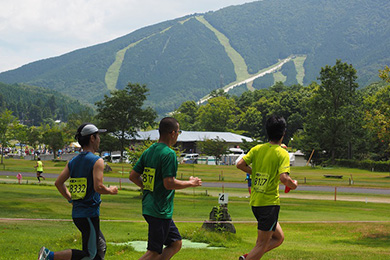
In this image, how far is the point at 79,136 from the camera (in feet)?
23.7

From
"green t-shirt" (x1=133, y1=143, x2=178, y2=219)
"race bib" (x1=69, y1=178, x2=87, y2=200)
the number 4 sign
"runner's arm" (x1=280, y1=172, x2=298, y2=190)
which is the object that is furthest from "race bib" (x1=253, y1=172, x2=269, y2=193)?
the number 4 sign

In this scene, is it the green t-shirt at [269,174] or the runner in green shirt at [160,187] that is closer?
the runner in green shirt at [160,187]

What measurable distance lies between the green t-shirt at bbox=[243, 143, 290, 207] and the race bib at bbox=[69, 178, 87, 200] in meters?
2.42

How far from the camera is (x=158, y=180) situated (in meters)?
6.95

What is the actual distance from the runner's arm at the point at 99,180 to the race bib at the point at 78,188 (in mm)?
170

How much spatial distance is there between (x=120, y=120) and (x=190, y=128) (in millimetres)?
79276

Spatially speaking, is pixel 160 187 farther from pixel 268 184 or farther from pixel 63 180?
pixel 268 184

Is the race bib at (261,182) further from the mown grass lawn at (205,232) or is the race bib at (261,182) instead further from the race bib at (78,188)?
the mown grass lawn at (205,232)

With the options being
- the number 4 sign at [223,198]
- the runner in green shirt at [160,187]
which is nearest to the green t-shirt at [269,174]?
the runner in green shirt at [160,187]

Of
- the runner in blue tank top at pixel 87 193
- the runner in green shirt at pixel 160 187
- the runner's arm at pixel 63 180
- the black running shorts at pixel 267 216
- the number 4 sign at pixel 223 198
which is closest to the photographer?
the runner in green shirt at pixel 160 187

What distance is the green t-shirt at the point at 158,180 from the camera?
6.87 m

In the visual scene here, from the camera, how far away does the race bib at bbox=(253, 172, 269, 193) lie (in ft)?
25.0

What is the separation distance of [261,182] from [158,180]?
1.60m

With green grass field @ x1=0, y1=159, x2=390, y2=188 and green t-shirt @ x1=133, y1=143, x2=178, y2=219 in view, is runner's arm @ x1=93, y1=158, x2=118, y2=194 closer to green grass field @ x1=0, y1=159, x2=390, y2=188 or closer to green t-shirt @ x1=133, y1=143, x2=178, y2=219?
green t-shirt @ x1=133, y1=143, x2=178, y2=219
